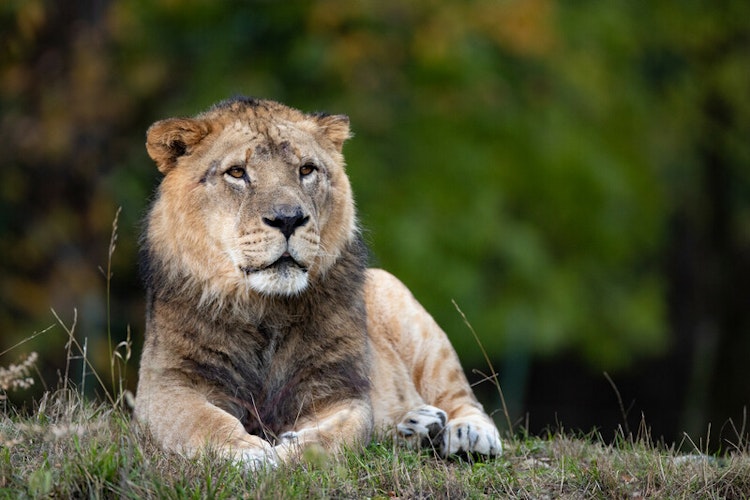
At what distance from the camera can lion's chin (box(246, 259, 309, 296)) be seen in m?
5.77

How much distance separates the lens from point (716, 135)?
725 inches

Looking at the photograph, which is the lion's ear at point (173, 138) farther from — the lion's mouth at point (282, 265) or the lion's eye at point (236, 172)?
the lion's mouth at point (282, 265)

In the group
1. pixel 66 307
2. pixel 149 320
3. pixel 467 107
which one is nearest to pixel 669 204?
pixel 467 107

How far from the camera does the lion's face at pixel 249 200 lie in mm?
5777

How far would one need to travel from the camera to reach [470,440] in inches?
241

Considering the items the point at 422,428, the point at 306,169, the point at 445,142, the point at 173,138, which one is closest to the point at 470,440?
the point at 422,428

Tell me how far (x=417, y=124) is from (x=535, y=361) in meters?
5.83

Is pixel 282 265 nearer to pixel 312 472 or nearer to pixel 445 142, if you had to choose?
pixel 312 472

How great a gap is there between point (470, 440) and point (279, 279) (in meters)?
1.33

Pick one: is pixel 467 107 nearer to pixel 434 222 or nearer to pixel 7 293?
pixel 434 222

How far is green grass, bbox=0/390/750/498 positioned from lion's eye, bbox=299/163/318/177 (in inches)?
57.2

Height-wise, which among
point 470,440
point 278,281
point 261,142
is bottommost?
point 470,440

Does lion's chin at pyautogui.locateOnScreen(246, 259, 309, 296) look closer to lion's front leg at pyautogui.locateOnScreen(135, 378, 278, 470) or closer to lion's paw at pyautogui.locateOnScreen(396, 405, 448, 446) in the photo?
lion's front leg at pyautogui.locateOnScreen(135, 378, 278, 470)

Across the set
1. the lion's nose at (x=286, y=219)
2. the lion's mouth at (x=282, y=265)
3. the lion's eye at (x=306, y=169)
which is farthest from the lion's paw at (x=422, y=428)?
the lion's eye at (x=306, y=169)
